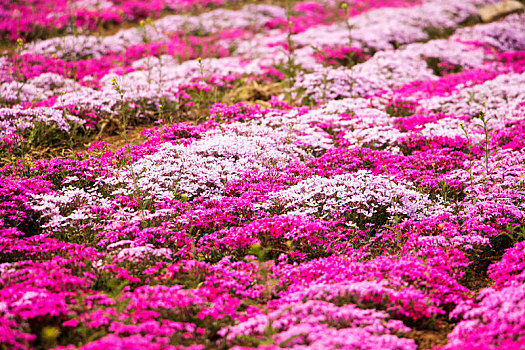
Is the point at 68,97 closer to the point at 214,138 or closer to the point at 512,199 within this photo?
the point at 214,138

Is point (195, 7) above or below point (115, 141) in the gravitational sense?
above

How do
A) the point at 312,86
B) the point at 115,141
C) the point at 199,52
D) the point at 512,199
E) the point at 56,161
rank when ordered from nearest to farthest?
the point at 512,199
the point at 56,161
the point at 115,141
the point at 312,86
the point at 199,52

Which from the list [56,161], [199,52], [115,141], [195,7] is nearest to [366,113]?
[115,141]

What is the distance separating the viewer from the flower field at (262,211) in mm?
4832

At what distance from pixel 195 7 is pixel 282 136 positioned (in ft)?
64.8

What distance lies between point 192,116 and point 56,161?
4.30m

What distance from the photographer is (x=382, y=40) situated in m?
19.8

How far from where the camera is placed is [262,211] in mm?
7258

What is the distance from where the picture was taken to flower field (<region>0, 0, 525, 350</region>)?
15.9 feet

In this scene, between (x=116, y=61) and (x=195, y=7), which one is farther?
(x=195, y=7)

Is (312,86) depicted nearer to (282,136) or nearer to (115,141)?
(282,136)

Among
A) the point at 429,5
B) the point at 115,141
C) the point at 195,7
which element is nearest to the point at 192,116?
the point at 115,141

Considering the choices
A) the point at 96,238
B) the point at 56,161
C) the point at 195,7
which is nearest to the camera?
the point at 96,238

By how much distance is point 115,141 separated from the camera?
1069 centimetres
